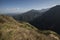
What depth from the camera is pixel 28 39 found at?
775 inches

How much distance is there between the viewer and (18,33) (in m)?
20.6

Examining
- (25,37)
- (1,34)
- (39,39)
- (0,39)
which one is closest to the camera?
(0,39)

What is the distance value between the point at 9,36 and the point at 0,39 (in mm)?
1555

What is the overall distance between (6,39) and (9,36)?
3.33ft

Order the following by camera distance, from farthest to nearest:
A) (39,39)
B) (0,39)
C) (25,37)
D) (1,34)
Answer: (39,39), (25,37), (1,34), (0,39)

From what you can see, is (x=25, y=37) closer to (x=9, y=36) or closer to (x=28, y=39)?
(x=28, y=39)

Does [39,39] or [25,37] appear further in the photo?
[39,39]

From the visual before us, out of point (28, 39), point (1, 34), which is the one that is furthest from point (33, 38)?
point (1, 34)

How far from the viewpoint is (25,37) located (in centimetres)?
1989

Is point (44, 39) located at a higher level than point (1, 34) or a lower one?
lower

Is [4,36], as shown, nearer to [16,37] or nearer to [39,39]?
[16,37]

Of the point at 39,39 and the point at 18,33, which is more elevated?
the point at 18,33

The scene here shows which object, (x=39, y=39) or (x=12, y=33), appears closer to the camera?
(x=12, y=33)

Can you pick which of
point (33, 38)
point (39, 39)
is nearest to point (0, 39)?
point (33, 38)
